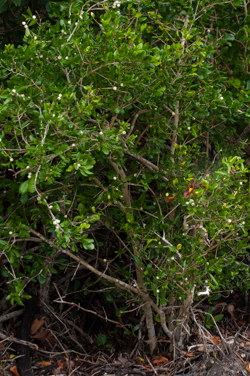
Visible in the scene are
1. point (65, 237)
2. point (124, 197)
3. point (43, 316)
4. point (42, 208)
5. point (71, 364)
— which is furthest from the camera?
point (43, 316)

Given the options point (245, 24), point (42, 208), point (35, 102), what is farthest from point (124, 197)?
point (245, 24)

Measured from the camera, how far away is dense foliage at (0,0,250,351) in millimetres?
1892

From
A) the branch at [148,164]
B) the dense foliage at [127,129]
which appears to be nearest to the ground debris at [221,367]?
the dense foliage at [127,129]

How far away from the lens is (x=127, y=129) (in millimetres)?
2506

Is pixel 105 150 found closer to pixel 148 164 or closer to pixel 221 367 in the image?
pixel 148 164

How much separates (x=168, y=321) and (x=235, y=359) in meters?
0.52

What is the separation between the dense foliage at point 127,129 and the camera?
1892 millimetres

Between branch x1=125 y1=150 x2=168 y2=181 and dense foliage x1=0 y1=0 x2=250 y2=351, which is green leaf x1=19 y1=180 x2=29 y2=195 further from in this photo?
branch x1=125 y1=150 x2=168 y2=181

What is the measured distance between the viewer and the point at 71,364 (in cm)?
284

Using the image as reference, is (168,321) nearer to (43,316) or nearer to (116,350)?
(116,350)

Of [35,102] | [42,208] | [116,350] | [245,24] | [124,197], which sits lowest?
[116,350]

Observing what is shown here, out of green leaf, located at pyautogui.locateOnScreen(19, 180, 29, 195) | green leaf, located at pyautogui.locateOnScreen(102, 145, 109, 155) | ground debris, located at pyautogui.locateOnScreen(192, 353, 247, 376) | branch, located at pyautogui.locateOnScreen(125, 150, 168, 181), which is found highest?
green leaf, located at pyautogui.locateOnScreen(19, 180, 29, 195)

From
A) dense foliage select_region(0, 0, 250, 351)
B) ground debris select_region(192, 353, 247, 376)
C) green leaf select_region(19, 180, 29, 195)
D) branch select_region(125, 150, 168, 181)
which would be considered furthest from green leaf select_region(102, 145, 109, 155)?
ground debris select_region(192, 353, 247, 376)

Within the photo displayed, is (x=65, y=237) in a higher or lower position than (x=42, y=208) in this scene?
higher
